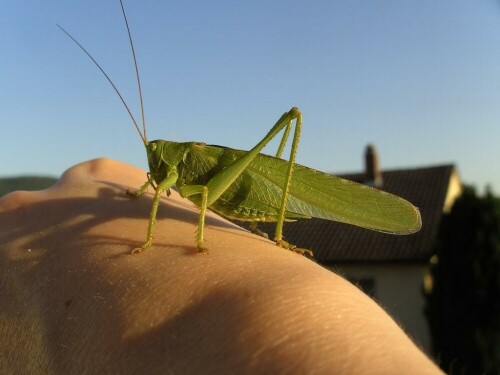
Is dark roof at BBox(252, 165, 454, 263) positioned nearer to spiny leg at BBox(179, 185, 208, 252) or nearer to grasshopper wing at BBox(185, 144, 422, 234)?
grasshopper wing at BBox(185, 144, 422, 234)

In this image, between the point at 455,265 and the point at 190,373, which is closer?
the point at 190,373

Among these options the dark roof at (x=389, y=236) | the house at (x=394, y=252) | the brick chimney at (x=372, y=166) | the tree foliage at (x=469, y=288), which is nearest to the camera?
the tree foliage at (x=469, y=288)

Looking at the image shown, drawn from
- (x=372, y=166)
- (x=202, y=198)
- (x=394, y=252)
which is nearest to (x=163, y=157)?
(x=202, y=198)

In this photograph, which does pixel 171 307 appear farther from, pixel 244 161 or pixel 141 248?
pixel 244 161

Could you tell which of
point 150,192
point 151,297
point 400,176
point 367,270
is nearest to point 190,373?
point 151,297

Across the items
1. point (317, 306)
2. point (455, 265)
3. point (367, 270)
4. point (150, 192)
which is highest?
point (317, 306)

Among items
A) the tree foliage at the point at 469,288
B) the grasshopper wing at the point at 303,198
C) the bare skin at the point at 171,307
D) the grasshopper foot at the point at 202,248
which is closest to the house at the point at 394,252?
Answer: the tree foliage at the point at 469,288

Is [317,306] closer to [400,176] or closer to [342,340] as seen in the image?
[342,340]

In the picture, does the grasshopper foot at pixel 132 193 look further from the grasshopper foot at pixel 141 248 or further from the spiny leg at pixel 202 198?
the grasshopper foot at pixel 141 248

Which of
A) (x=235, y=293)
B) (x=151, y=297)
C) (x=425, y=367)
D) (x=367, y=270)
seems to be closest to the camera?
(x=425, y=367)
